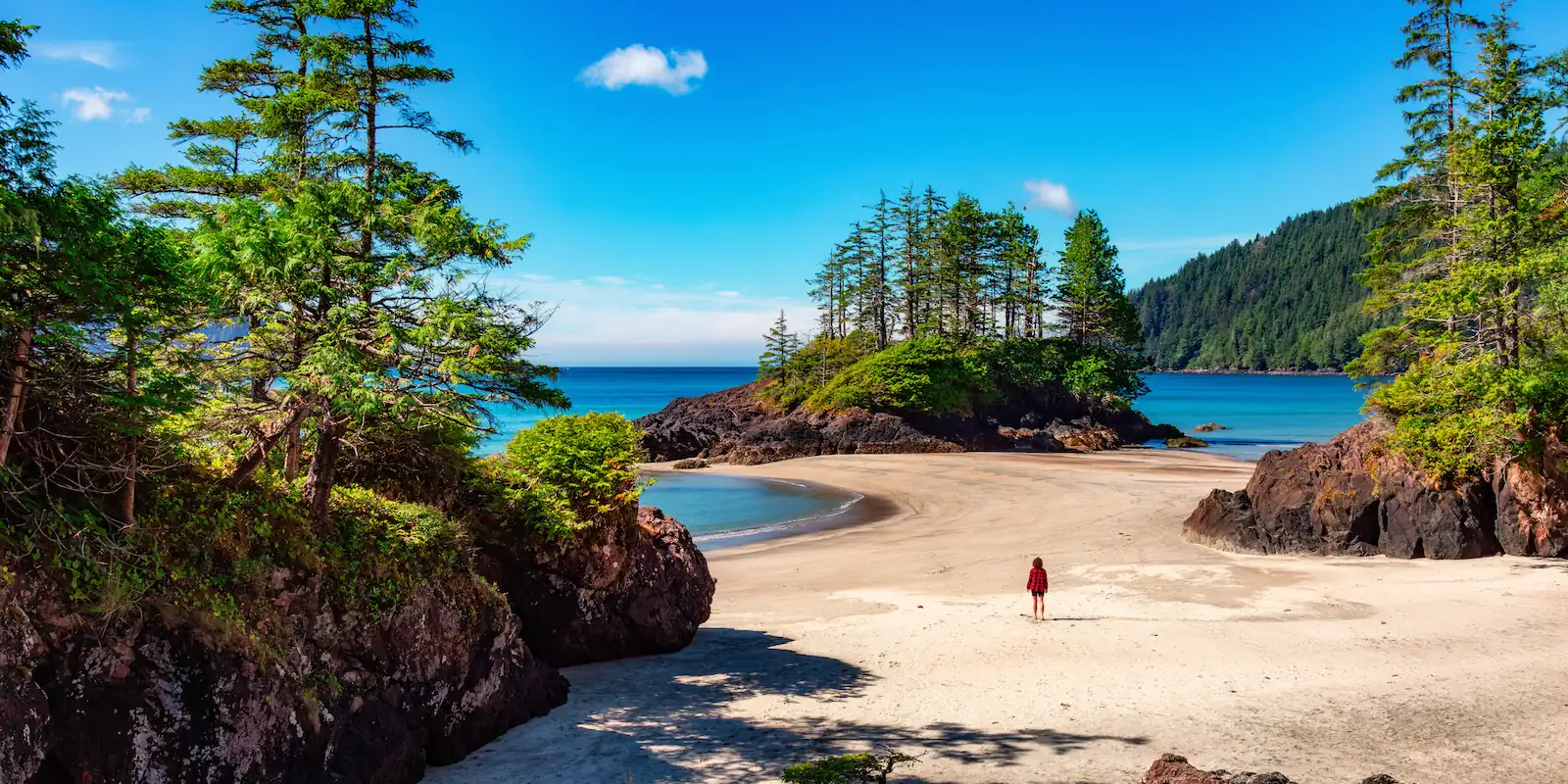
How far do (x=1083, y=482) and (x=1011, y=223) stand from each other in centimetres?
3506

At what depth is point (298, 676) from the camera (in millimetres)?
8125

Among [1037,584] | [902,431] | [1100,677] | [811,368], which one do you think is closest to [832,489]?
[902,431]

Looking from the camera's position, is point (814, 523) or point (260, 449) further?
point (814, 523)

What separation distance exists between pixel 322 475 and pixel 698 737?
570 cm

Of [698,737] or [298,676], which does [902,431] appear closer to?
[698,737]

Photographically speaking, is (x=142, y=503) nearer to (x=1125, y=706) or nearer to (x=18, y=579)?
(x=18, y=579)

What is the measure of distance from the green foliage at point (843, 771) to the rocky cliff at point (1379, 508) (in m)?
18.3

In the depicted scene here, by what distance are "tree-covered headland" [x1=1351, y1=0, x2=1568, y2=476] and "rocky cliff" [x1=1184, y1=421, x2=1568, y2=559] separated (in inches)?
20.7

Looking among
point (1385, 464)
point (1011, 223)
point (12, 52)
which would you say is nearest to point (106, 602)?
point (12, 52)

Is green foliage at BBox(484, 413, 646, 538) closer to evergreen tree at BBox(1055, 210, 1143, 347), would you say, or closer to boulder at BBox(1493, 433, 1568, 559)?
boulder at BBox(1493, 433, 1568, 559)

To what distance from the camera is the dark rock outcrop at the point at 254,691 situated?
635 cm

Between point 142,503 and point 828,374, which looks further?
point 828,374

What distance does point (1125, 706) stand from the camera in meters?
11.2

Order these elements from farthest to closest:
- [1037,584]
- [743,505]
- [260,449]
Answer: [743,505], [1037,584], [260,449]
